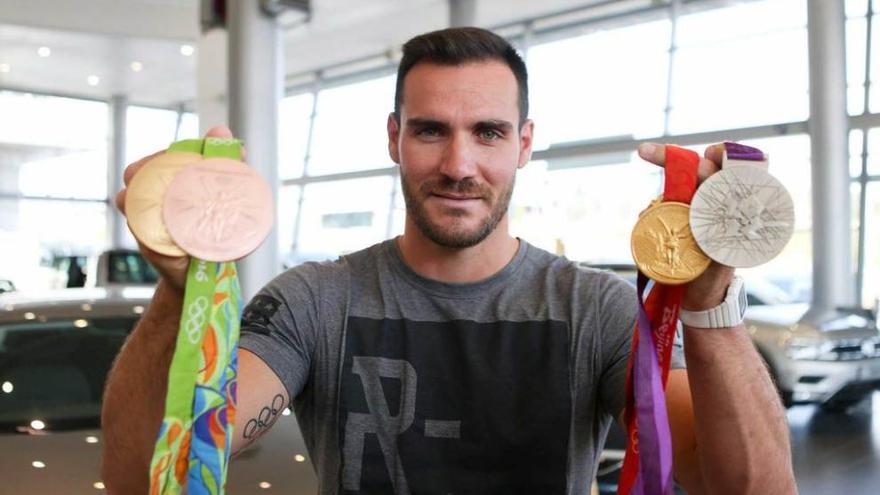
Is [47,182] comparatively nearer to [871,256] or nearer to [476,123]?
[871,256]

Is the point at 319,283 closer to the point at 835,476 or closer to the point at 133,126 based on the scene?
the point at 835,476

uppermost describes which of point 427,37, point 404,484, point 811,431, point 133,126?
point 133,126

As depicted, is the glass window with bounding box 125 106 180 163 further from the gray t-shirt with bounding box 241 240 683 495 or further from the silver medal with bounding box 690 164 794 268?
the silver medal with bounding box 690 164 794 268

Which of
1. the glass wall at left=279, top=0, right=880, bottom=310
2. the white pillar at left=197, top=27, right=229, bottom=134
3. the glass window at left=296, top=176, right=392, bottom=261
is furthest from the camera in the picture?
the glass window at left=296, top=176, right=392, bottom=261

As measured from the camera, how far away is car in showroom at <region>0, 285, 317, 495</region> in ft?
8.33

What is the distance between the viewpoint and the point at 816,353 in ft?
20.9

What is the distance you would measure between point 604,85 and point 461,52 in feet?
31.8

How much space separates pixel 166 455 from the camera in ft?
3.61

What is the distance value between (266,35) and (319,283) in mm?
6544

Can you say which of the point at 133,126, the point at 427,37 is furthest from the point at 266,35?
the point at 133,126

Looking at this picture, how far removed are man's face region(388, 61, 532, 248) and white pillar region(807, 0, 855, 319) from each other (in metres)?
8.00

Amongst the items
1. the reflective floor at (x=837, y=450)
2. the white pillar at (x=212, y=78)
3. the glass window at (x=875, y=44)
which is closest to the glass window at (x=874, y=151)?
the glass window at (x=875, y=44)

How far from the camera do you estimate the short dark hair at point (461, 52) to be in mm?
1473

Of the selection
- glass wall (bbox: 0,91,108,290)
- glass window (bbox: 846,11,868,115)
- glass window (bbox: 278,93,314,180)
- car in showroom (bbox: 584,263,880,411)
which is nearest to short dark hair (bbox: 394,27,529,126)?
car in showroom (bbox: 584,263,880,411)
